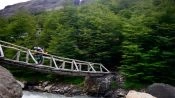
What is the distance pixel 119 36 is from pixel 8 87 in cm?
2020

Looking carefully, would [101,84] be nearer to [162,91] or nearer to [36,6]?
[162,91]

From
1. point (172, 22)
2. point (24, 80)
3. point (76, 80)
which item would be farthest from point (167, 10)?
point (24, 80)

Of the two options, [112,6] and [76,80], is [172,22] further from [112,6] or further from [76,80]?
[112,6]

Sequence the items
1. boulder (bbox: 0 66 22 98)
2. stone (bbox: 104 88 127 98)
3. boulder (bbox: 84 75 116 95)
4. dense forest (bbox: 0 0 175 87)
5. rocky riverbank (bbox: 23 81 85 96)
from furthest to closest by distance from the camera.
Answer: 1. rocky riverbank (bbox: 23 81 85 96)
2. boulder (bbox: 84 75 116 95)
3. dense forest (bbox: 0 0 175 87)
4. stone (bbox: 104 88 127 98)
5. boulder (bbox: 0 66 22 98)

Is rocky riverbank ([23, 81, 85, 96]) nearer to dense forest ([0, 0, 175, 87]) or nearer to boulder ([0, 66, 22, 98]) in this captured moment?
dense forest ([0, 0, 175, 87])

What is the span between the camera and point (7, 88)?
14344mm

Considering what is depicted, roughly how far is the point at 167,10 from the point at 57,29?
15603 mm

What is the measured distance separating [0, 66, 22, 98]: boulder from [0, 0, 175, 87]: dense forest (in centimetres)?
1468

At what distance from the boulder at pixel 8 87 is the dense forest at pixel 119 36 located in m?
14.7

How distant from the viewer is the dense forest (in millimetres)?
28062

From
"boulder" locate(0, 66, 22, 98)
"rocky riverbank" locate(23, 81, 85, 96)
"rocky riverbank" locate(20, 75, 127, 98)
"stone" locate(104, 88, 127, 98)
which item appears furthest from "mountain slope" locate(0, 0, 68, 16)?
"boulder" locate(0, 66, 22, 98)

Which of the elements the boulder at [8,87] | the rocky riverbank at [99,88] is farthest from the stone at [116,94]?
the boulder at [8,87]

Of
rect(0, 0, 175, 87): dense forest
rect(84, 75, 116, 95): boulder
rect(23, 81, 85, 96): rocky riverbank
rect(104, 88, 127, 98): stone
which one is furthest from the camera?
rect(23, 81, 85, 96): rocky riverbank

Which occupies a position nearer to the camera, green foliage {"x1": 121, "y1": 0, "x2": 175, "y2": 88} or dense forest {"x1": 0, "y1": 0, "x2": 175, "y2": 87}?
green foliage {"x1": 121, "y1": 0, "x2": 175, "y2": 88}
